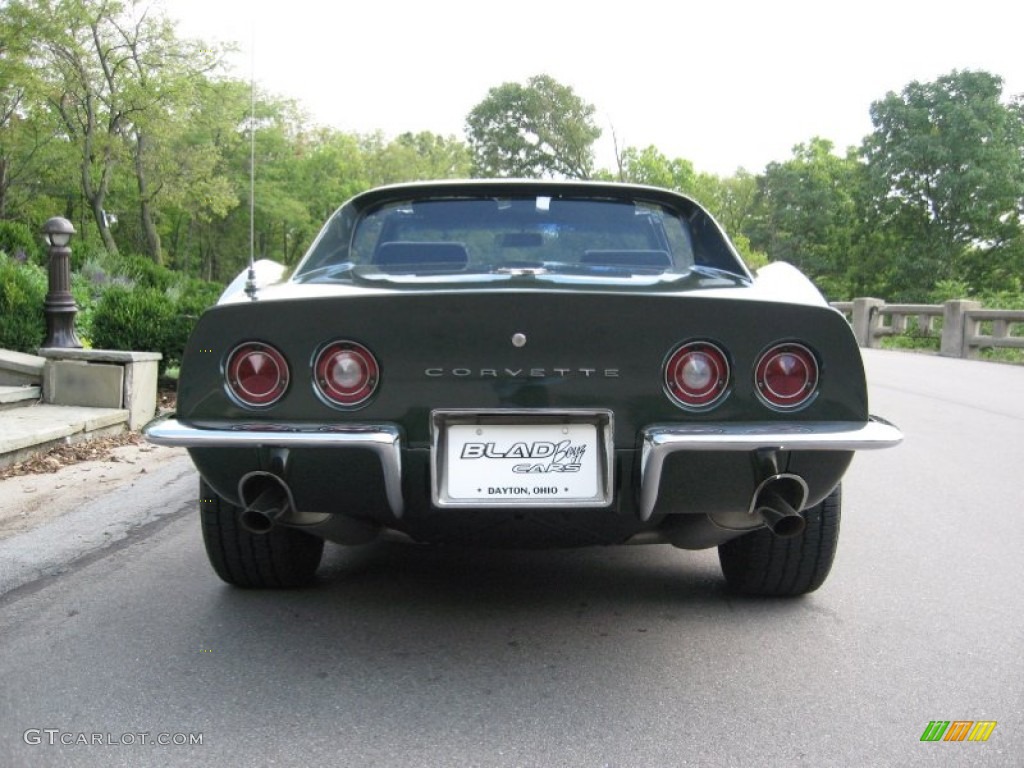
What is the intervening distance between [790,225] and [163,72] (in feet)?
143

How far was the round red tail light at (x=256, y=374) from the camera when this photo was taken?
2.77m

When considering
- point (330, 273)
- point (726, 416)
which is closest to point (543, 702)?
point (726, 416)

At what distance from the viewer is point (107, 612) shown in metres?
3.32

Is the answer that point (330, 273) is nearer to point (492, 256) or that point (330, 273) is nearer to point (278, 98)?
point (492, 256)

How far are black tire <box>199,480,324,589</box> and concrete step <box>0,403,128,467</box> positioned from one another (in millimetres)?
2662

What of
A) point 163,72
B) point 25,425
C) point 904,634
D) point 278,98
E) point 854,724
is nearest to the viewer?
point 854,724

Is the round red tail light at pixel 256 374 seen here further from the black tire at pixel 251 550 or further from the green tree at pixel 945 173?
the green tree at pixel 945 173

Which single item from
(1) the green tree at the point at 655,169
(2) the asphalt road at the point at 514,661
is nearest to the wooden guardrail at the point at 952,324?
(2) the asphalt road at the point at 514,661

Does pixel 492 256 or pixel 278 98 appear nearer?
pixel 492 256

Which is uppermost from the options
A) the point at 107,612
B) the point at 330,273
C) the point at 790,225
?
the point at 790,225

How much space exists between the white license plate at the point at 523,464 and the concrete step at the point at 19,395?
16.5 ft

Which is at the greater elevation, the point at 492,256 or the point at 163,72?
the point at 163,72

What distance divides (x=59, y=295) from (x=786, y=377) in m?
Result: 6.76

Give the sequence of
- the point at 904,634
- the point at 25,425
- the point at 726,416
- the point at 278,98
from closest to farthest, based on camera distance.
→ the point at 726,416 → the point at 904,634 → the point at 25,425 → the point at 278,98
